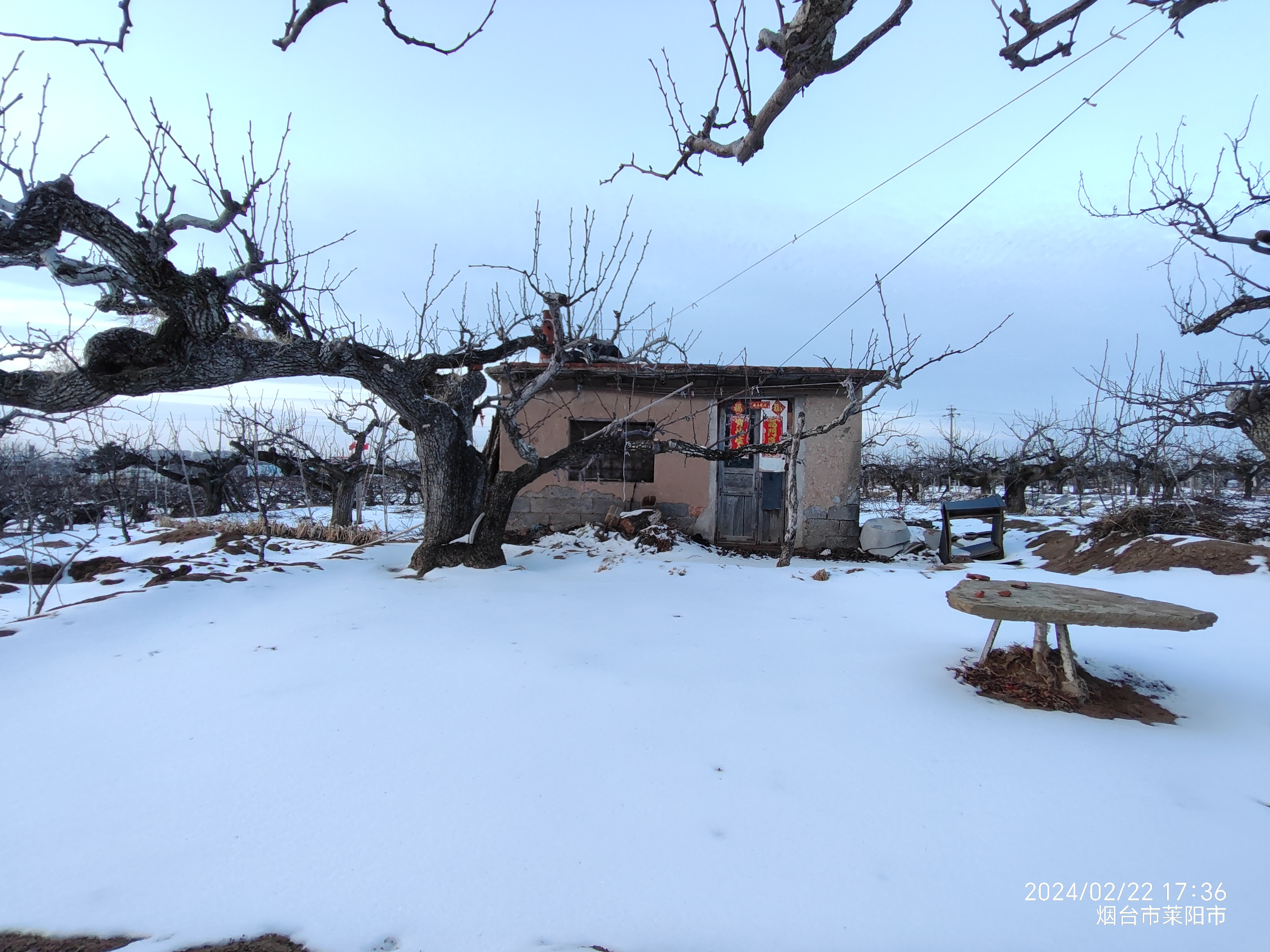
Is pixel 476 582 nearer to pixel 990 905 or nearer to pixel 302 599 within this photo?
pixel 302 599

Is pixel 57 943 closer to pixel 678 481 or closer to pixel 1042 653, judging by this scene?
pixel 1042 653

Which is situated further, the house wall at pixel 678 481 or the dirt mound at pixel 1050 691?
the house wall at pixel 678 481

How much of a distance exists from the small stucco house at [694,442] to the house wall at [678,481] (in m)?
0.01

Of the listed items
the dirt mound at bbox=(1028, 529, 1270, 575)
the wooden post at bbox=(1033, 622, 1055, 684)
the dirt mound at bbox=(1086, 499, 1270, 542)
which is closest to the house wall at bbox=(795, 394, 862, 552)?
the dirt mound at bbox=(1028, 529, 1270, 575)


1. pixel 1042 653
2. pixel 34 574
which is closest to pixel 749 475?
pixel 1042 653

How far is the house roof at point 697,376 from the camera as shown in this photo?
8984 mm

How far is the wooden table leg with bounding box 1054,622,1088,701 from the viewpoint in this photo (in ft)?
10.1

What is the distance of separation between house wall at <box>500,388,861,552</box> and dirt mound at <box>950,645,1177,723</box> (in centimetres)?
603

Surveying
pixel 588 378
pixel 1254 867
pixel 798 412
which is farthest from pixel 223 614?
pixel 798 412

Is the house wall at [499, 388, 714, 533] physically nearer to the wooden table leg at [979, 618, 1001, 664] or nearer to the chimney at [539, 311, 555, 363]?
the chimney at [539, 311, 555, 363]

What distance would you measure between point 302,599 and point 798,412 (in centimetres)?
765

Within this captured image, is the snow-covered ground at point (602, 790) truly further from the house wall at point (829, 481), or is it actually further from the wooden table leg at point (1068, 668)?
the house wall at point (829, 481)

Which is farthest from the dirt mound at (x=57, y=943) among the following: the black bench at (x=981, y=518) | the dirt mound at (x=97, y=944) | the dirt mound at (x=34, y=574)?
the black bench at (x=981, y=518)

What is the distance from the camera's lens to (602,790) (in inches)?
88.9
